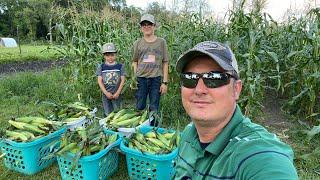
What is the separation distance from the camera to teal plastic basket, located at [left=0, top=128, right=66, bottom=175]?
386cm

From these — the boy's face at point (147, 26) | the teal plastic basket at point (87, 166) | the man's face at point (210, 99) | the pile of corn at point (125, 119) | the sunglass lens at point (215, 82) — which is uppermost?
the boy's face at point (147, 26)

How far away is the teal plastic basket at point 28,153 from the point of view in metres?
3.86

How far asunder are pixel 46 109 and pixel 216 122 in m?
5.75

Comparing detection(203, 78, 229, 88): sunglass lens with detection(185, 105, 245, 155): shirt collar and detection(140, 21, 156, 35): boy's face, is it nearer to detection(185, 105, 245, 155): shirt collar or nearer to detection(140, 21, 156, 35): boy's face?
detection(185, 105, 245, 155): shirt collar

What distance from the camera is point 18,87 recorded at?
8180 millimetres

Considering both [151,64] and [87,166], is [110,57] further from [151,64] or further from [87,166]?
[87,166]

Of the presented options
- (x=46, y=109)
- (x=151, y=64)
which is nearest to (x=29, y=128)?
(x=151, y=64)

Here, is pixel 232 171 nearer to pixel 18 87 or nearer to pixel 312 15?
pixel 312 15

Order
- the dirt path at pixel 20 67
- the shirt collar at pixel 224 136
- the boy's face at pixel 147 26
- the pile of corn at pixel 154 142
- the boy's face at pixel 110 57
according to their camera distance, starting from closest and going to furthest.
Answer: the shirt collar at pixel 224 136, the pile of corn at pixel 154 142, the boy's face at pixel 147 26, the boy's face at pixel 110 57, the dirt path at pixel 20 67

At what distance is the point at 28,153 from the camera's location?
12.7 ft

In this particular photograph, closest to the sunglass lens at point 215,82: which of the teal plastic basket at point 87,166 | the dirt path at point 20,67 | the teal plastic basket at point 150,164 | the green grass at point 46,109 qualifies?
the teal plastic basket at point 150,164

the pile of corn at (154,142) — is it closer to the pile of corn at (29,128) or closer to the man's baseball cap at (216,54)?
the pile of corn at (29,128)

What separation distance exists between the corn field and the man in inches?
137

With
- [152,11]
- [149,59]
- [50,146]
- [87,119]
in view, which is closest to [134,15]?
[152,11]
